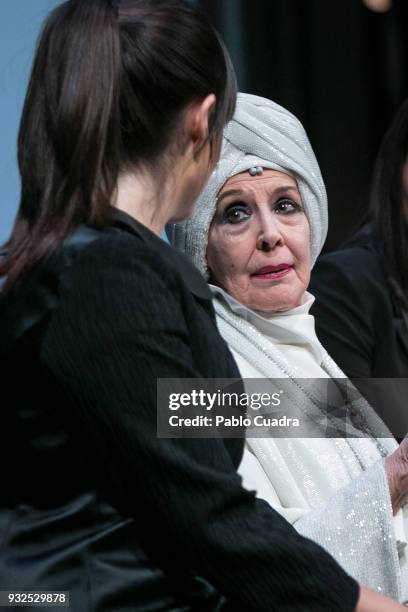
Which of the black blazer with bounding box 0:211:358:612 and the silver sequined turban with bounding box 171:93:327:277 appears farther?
the silver sequined turban with bounding box 171:93:327:277

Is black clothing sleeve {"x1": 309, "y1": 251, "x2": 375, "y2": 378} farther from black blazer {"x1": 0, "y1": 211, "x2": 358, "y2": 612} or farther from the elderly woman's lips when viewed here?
black blazer {"x1": 0, "y1": 211, "x2": 358, "y2": 612}

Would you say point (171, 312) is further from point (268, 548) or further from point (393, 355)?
point (393, 355)

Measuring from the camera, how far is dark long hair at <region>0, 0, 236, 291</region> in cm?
120

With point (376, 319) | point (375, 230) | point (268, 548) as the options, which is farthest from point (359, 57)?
point (268, 548)

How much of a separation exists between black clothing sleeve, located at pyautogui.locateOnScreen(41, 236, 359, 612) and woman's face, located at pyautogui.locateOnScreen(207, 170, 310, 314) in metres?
0.85

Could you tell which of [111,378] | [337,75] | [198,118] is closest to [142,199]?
[198,118]

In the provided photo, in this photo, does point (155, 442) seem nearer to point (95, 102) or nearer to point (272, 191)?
point (95, 102)

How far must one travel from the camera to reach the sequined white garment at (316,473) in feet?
5.41

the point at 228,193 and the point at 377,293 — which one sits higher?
the point at 228,193

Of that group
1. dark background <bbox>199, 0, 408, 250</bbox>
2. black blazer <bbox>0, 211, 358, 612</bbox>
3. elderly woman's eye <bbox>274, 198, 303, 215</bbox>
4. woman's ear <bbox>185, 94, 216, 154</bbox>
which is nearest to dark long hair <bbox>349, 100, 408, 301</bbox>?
dark background <bbox>199, 0, 408, 250</bbox>

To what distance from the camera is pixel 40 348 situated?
1121 mm

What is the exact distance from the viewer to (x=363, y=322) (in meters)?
2.50

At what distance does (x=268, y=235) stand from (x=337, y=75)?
4.74ft

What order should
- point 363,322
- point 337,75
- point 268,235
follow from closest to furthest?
point 268,235 → point 363,322 → point 337,75
